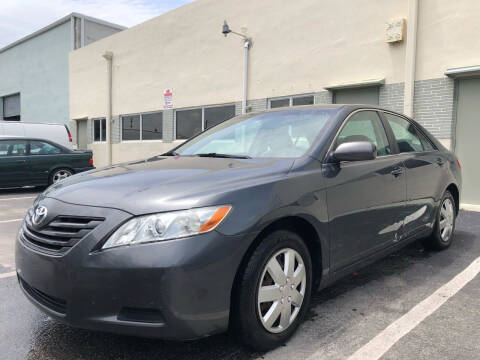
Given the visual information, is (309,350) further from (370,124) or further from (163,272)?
(370,124)

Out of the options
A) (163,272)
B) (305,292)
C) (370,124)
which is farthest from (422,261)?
(163,272)

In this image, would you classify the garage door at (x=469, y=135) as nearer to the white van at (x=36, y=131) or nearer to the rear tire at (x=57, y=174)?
the rear tire at (x=57, y=174)

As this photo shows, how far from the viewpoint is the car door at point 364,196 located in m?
2.92

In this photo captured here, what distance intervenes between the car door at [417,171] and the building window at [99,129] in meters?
15.0

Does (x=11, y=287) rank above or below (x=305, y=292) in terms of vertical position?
below

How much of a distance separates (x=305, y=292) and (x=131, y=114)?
14056 millimetres

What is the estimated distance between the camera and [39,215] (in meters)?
2.50

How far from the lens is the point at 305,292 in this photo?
8.82 feet

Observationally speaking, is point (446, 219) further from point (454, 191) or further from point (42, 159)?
point (42, 159)

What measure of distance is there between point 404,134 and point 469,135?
14.3 feet

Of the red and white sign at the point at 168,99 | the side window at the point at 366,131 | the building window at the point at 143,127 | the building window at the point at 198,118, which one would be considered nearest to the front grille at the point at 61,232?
the side window at the point at 366,131

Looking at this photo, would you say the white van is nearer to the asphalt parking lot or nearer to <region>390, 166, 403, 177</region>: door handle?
the asphalt parking lot

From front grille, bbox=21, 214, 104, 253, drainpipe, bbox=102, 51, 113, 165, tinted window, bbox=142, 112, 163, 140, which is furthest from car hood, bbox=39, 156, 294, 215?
drainpipe, bbox=102, 51, 113, 165

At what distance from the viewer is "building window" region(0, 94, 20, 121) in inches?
1053
